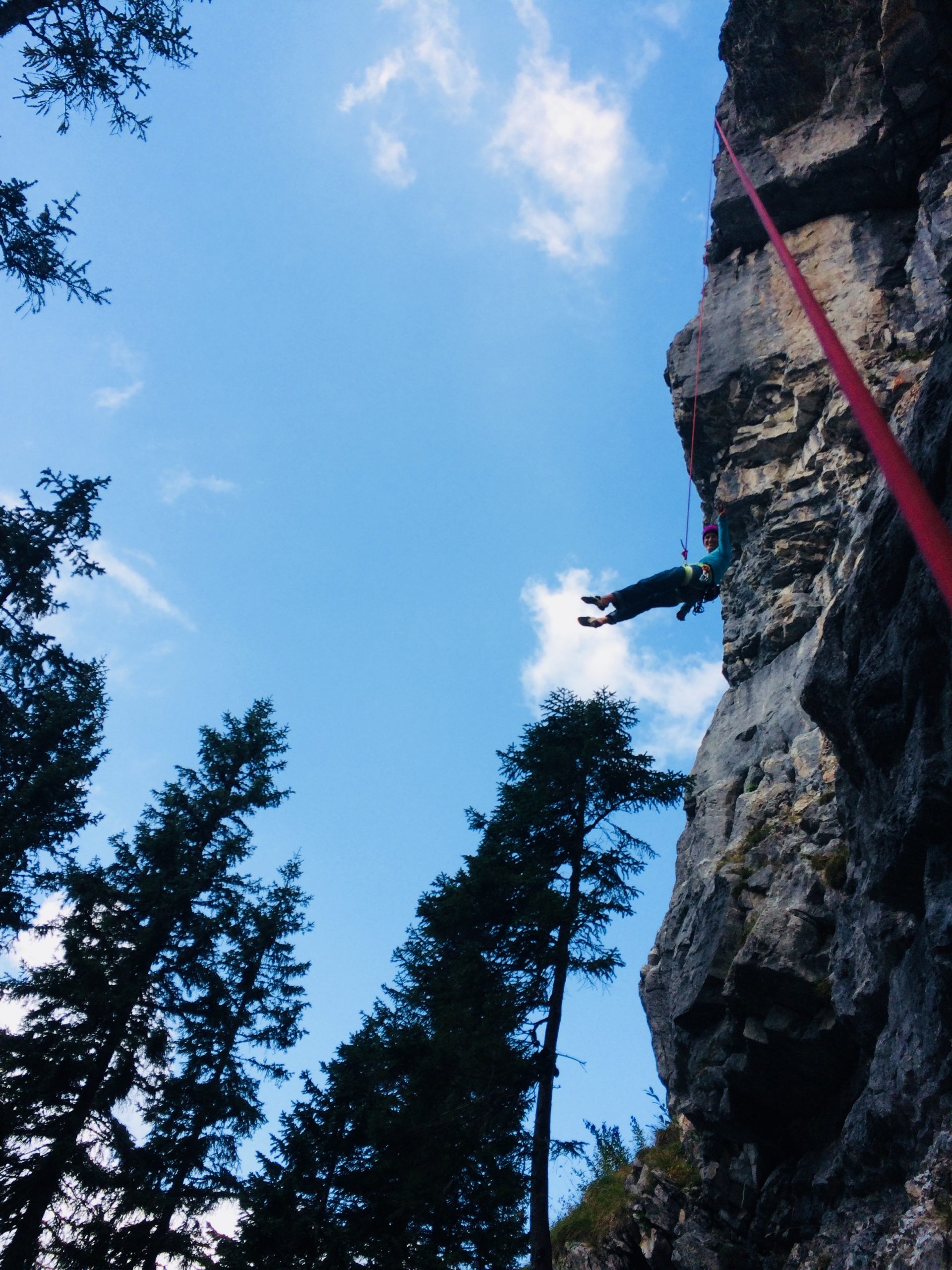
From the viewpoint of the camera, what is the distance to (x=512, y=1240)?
1161 cm

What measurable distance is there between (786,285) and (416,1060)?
14623mm

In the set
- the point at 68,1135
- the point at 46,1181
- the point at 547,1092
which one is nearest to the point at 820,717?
the point at 547,1092

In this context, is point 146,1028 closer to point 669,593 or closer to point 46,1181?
point 46,1181

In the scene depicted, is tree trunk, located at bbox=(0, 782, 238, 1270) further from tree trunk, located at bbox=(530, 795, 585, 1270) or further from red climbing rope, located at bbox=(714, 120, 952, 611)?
red climbing rope, located at bbox=(714, 120, 952, 611)

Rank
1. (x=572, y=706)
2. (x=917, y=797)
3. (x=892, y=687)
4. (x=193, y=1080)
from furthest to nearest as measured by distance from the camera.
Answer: (x=572, y=706) → (x=193, y=1080) → (x=892, y=687) → (x=917, y=797)

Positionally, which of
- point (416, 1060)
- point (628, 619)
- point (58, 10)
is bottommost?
point (416, 1060)

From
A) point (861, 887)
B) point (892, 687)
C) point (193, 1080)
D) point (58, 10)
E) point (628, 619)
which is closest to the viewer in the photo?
point (892, 687)

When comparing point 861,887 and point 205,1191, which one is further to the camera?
point 205,1191

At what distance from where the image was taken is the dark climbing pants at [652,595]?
13.3 meters

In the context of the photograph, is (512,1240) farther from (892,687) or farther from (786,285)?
(786,285)

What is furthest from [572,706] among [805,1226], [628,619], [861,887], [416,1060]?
[805,1226]

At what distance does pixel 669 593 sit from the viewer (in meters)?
13.9

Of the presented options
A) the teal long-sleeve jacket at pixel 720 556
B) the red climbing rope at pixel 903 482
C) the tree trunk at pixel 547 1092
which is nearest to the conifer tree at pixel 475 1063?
the tree trunk at pixel 547 1092

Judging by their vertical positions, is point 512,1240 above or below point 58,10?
below
